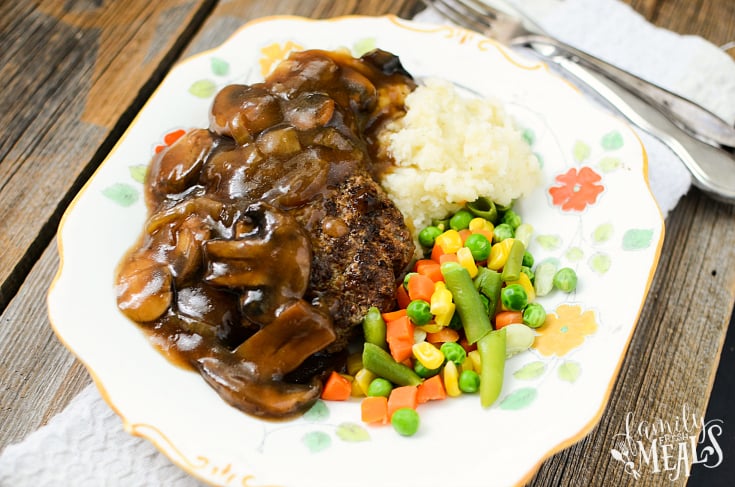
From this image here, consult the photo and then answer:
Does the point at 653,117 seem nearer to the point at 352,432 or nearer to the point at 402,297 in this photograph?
the point at 402,297

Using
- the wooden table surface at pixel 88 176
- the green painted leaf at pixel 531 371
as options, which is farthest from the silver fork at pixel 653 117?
the green painted leaf at pixel 531 371

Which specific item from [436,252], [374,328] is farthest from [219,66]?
[374,328]

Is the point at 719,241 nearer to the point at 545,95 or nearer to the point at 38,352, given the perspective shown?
the point at 545,95

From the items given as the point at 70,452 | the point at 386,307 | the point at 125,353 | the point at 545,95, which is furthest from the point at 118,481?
the point at 545,95

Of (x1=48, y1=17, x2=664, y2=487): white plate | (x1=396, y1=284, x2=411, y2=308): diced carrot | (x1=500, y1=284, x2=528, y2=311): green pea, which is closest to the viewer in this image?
(x1=48, y1=17, x2=664, y2=487): white plate

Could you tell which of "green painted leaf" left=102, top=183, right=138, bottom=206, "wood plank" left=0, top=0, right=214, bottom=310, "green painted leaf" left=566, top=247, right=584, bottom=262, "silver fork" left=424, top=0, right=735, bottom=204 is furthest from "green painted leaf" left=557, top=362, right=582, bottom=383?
"wood plank" left=0, top=0, right=214, bottom=310

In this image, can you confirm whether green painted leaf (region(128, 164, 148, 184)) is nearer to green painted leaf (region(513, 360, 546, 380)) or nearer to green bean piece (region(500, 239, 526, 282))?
green bean piece (region(500, 239, 526, 282))
